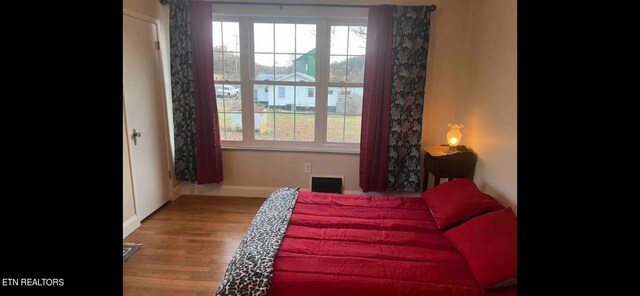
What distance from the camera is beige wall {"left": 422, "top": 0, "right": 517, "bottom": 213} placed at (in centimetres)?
232

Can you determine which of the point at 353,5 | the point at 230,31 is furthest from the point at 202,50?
the point at 353,5

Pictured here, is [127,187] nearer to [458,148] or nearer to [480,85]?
[458,148]

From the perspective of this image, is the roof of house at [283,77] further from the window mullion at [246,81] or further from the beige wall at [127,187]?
the beige wall at [127,187]

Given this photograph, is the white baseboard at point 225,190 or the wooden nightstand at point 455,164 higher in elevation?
the wooden nightstand at point 455,164

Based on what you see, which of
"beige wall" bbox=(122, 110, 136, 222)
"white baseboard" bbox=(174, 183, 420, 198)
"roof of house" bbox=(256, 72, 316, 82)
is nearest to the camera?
"beige wall" bbox=(122, 110, 136, 222)

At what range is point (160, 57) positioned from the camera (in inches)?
125

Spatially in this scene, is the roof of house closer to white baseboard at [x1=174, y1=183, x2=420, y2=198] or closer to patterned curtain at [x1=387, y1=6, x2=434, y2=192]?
patterned curtain at [x1=387, y1=6, x2=434, y2=192]

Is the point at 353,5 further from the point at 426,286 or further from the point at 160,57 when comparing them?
the point at 426,286

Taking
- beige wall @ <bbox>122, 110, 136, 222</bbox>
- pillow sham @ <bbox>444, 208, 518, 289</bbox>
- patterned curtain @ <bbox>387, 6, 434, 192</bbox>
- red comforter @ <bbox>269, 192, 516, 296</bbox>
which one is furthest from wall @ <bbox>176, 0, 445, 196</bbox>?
pillow sham @ <bbox>444, 208, 518, 289</bbox>

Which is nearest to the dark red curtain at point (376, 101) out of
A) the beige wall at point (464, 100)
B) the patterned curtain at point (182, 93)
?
the beige wall at point (464, 100)

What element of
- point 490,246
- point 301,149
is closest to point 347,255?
point 490,246

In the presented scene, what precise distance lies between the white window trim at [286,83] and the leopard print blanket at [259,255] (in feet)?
4.22

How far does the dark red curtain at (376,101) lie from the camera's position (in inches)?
A: 123
